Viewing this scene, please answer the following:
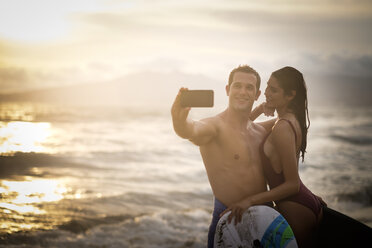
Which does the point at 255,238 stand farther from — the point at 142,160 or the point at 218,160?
the point at 142,160

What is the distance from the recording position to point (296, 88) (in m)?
3.96

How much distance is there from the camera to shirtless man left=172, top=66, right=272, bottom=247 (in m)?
3.88

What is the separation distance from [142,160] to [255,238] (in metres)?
19.9

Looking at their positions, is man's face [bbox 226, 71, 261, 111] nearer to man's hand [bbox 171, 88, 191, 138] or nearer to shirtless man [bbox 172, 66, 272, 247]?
shirtless man [bbox 172, 66, 272, 247]

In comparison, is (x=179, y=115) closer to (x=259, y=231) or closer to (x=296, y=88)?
(x=259, y=231)

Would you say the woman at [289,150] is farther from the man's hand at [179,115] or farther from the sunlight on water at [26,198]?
the sunlight on water at [26,198]

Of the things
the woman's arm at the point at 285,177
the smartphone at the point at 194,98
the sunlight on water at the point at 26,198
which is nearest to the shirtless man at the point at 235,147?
Result: the woman's arm at the point at 285,177

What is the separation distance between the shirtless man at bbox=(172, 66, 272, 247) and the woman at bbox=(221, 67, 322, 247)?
0.15 metres

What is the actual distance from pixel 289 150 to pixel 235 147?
0.59 m

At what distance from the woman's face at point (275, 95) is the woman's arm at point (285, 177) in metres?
0.39

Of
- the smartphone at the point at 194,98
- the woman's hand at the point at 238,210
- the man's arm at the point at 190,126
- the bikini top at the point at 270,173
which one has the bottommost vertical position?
the woman's hand at the point at 238,210

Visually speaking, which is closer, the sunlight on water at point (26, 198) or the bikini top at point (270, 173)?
the bikini top at point (270, 173)

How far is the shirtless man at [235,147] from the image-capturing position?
3.88 meters

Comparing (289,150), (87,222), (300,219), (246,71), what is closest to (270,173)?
(289,150)
